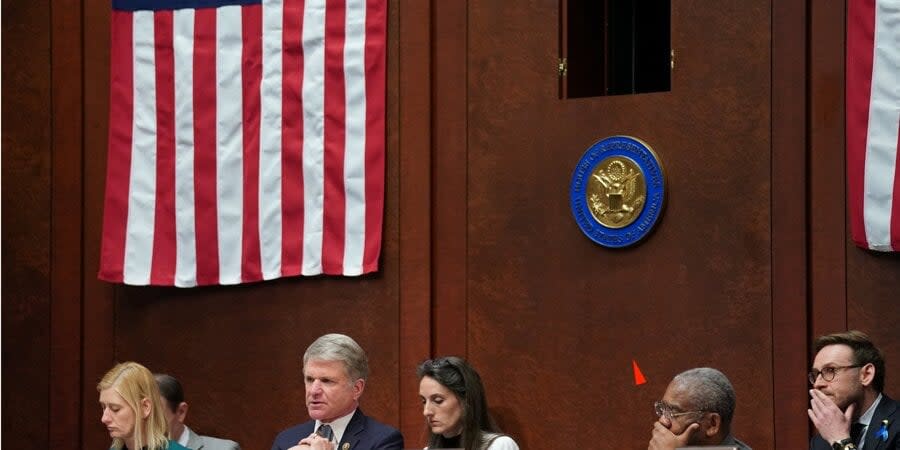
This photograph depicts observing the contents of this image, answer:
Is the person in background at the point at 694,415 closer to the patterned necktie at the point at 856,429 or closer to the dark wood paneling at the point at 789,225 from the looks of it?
the patterned necktie at the point at 856,429

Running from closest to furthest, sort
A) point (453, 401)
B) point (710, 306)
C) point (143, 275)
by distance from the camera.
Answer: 1. point (453, 401)
2. point (710, 306)
3. point (143, 275)

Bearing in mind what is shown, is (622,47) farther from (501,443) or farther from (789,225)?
(501,443)

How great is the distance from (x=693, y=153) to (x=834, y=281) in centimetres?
77

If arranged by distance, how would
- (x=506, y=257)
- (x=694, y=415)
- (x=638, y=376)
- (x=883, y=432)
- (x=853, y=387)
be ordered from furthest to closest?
(x=506, y=257), (x=638, y=376), (x=853, y=387), (x=883, y=432), (x=694, y=415)

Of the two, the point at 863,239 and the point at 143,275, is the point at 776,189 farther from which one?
the point at 143,275

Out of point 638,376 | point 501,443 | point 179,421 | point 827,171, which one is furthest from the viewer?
point 179,421

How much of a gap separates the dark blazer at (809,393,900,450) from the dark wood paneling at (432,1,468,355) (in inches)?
72.5

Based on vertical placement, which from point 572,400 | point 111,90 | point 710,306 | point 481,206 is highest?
point 111,90

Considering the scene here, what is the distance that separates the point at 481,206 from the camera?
6.61 m

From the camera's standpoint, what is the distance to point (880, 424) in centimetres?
530

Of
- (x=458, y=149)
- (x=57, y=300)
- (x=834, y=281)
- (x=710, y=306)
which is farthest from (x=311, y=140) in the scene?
(x=834, y=281)

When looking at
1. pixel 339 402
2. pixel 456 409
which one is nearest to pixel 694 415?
pixel 456 409

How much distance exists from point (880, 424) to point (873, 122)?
1199 millimetres

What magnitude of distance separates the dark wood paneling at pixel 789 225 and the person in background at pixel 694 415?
3.93ft
